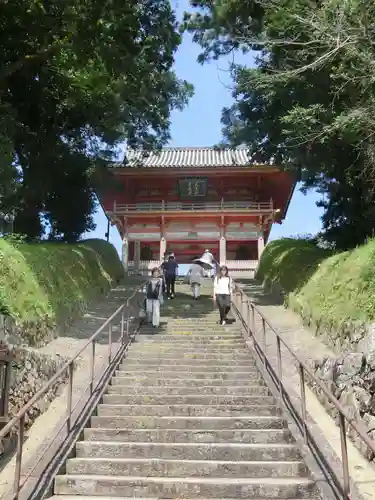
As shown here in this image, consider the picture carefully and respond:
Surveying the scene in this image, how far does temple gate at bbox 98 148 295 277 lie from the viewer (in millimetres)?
25016

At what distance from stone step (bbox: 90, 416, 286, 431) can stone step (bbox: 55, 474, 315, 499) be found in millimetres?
1124

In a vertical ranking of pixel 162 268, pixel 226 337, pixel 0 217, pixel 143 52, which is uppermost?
pixel 143 52

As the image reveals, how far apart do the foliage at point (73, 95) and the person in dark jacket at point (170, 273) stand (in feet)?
15.7

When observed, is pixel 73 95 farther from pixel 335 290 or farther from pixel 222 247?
pixel 222 247

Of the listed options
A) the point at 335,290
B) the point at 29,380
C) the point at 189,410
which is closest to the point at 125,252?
the point at 335,290

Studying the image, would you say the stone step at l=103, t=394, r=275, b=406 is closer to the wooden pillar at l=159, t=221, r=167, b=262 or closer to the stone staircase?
the stone staircase

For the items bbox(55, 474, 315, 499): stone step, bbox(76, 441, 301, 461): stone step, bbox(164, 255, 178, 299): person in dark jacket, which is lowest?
bbox(55, 474, 315, 499): stone step

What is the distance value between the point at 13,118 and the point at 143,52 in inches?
157

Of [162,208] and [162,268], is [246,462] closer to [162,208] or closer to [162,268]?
[162,268]

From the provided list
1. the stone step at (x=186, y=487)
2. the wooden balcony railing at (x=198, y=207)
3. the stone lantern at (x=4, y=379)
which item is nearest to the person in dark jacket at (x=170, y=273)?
the stone lantern at (x=4, y=379)

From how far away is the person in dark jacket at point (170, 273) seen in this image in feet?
48.2

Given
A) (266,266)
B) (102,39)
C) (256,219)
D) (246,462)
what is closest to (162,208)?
(256,219)

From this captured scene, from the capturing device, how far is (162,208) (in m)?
25.1

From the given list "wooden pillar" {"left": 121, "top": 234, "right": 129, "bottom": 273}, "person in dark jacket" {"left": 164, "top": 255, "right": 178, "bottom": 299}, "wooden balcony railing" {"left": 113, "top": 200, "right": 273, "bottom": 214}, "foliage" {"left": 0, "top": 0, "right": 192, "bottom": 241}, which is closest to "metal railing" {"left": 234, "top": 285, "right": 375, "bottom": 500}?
"person in dark jacket" {"left": 164, "top": 255, "right": 178, "bottom": 299}
